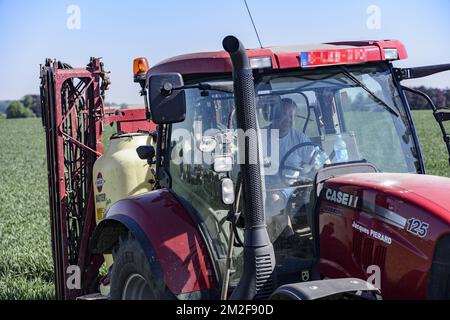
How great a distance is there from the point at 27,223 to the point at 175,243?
23.7ft

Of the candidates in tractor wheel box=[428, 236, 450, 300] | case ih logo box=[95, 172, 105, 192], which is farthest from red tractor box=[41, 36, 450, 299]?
case ih logo box=[95, 172, 105, 192]

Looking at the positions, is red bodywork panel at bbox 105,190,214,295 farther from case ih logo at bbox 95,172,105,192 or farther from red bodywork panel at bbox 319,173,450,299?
case ih logo at bbox 95,172,105,192

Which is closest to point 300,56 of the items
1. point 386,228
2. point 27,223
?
point 386,228

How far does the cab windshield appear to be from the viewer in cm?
338

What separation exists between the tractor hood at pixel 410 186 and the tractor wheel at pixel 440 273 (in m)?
0.12

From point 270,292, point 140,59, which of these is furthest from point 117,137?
point 270,292

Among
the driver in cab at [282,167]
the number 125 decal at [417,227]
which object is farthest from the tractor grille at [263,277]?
the number 125 decal at [417,227]

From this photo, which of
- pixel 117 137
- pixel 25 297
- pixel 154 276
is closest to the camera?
pixel 154 276

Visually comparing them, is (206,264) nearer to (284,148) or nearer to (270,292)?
(270,292)

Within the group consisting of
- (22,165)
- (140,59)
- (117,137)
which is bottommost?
(22,165)

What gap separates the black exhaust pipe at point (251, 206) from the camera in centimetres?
301

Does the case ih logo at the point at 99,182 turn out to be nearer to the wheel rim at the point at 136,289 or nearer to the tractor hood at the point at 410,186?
the wheel rim at the point at 136,289
